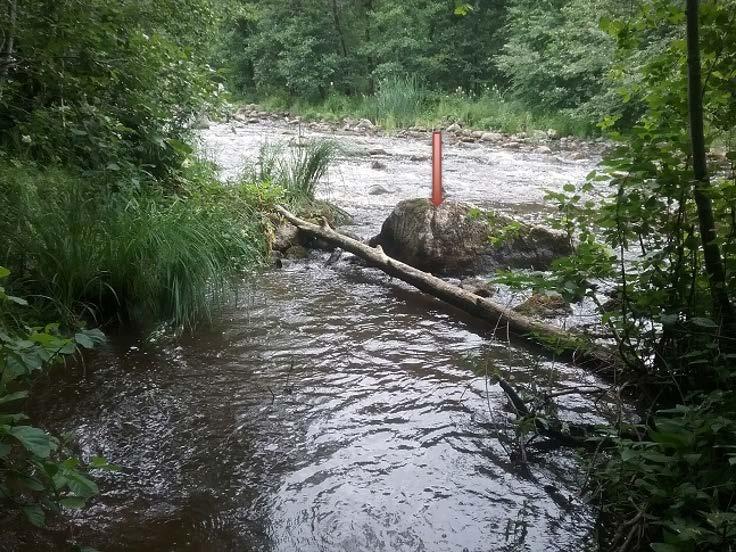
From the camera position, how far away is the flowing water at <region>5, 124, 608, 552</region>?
8.32ft

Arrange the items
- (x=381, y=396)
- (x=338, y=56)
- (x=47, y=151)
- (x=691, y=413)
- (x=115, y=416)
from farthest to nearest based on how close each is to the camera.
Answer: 1. (x=338, y=56)
2. (x=47, y=151)
3. (x=381, y=396)
4. (x=115, y=416)
5. (x=691, y=413)

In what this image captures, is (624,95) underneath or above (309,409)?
above

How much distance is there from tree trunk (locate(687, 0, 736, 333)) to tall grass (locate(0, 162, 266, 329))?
10.4 ft

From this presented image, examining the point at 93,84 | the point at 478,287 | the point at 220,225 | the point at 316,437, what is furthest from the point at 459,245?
the point at 93,84

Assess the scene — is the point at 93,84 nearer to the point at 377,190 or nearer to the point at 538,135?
the point at 377,190

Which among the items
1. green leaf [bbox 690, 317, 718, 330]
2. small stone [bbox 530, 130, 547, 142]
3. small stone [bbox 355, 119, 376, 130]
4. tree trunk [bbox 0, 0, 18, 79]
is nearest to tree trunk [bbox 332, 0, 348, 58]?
small stone [bbox 355, 119, 376, 130]

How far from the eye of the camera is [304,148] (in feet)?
27.3

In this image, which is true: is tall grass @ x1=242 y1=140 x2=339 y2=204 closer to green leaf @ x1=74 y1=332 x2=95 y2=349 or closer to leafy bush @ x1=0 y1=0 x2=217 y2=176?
leafy bush @ x1=0 y1=0 x2=217 y2=176

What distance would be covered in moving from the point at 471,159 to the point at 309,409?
10.4 m

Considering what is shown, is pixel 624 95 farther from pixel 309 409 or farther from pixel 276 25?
pixel 276 25

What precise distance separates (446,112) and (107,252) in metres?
16.1

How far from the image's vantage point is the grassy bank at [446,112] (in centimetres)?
1711

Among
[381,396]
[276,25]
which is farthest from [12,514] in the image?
[276,25]

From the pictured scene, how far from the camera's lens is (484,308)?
456 centimetres
